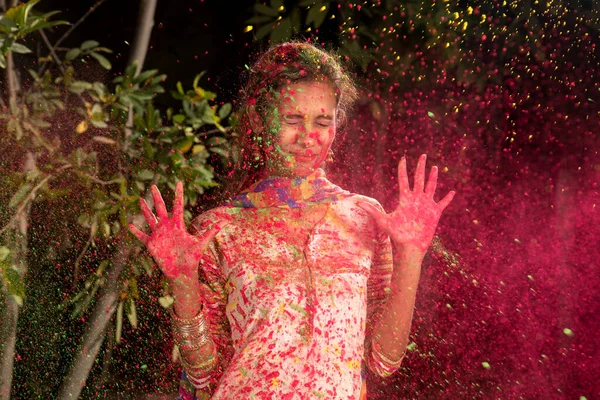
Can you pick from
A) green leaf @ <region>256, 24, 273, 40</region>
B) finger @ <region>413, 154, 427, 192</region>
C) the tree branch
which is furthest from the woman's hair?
the tree branch

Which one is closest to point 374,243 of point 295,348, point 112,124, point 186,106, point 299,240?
point 299,240

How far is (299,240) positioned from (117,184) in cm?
142

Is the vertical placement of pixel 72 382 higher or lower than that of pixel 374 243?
lower

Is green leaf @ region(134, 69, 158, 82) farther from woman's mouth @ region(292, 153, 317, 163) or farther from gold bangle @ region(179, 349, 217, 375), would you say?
gold bangle @ region(179, 349, 217, 375)

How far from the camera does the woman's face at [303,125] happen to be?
1.57 meters

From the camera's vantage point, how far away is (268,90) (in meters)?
1.61

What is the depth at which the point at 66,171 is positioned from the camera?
2.73 metres

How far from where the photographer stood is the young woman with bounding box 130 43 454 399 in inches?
57.6

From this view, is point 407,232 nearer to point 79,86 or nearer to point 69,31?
point 79,86

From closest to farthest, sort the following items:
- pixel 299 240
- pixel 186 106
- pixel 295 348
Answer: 1. pixel 295 348
2. pixel 299 240
3. pixel 186 106

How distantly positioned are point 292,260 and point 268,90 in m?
0.38

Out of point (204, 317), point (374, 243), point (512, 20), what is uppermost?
point (512, 20)

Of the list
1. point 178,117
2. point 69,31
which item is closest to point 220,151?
point 178,117

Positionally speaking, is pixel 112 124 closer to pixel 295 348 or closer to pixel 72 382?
pixel 72 382
